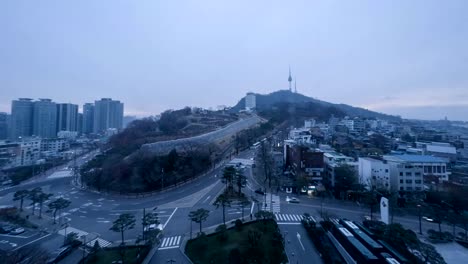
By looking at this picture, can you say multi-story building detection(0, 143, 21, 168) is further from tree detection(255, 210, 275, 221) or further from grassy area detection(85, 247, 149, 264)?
tree detection(255, 210, 275, 221)

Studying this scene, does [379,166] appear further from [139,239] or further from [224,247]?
[139,239]

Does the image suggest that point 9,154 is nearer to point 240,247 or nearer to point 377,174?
point 240,247

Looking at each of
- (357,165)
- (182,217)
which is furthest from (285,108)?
(182,217)

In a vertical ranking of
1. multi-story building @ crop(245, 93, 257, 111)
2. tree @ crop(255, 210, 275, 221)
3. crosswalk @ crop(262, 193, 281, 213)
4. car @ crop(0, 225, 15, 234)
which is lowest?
car @ crop(0, 225, 15, 234)

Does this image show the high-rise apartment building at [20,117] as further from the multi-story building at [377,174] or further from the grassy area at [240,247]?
the multi-story building at [377,174]

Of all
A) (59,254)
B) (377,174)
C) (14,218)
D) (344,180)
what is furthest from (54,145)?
(377,174)

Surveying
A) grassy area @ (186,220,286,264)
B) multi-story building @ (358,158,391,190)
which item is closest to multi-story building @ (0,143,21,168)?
grassy area @ (186,220,286,264)

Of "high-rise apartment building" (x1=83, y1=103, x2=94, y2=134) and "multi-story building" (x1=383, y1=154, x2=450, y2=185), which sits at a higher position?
"high-rise apartment building" (x1=83, y1=103, x2=94, y2=134)

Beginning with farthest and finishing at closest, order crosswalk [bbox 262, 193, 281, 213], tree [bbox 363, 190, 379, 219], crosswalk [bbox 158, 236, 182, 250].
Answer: crosswalk [bbox 262, 193, 281, 213]
tree [bbox 363, 190, 379, 219]
crosswalk [bbox 158, 236, 182, 250]
